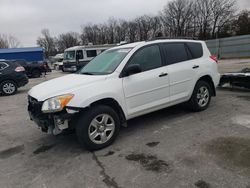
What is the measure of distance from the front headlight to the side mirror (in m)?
1.09

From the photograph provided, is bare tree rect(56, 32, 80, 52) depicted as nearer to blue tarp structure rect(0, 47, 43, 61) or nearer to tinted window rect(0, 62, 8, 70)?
blue tarp structure rect(0, 47, 43, 61)

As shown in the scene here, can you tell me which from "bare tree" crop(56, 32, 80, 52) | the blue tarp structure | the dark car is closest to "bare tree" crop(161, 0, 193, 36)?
"bare tree" crop(56, 32, 80, 52)

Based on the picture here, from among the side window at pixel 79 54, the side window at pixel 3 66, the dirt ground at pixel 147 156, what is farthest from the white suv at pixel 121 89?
the side window at pixel 79 54

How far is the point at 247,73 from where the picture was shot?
6898 millimetres

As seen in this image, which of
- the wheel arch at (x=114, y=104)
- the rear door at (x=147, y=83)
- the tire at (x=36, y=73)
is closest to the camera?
the wheel arch at (x=114, y=104)

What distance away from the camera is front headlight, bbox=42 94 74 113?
3473 millimetres

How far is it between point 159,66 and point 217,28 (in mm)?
59395

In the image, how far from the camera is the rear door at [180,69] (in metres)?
4.76

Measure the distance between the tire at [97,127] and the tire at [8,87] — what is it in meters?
8.25

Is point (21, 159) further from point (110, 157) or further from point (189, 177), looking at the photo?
point (189, 177)

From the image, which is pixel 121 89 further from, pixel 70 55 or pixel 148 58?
pixel 70 55

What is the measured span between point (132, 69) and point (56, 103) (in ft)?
4.66

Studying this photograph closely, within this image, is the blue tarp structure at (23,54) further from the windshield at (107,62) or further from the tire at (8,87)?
the windshield at (107,62)

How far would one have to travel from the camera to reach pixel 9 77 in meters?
10.4
